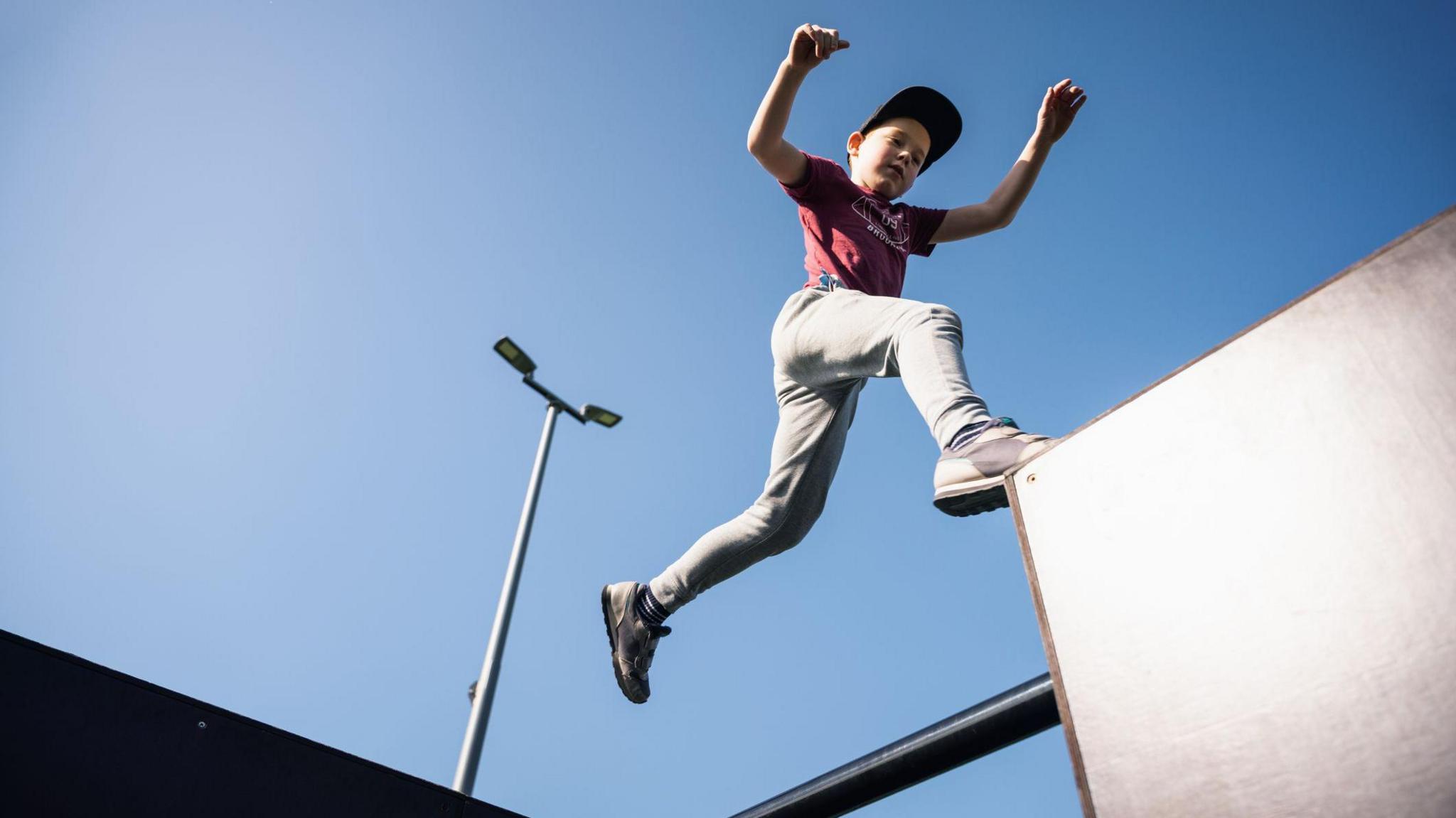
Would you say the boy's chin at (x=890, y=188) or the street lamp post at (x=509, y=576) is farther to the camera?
the street lamp post at (x=509, y=576)

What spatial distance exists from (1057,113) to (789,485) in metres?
1.57

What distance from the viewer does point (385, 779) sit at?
1908mm

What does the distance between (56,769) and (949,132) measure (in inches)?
114

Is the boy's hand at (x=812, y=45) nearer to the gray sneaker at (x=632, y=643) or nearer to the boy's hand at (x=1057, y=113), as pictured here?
the boy's hand at (x=1057, y=113)

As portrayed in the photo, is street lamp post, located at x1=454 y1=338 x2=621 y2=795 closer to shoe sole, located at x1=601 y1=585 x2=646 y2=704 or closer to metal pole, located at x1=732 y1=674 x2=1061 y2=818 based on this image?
shoe sole, located at x1=601 y1=585 x2=646 y2=704

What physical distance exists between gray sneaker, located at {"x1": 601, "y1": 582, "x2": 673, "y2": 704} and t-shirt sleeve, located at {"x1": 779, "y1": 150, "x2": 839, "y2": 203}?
4.40 ft

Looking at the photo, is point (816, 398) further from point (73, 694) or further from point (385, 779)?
point (73, 694)

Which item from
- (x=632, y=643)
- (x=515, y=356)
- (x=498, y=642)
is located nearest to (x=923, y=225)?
(x=632, y=643)

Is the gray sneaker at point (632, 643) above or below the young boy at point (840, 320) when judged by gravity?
below

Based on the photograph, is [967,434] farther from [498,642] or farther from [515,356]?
[515,356]

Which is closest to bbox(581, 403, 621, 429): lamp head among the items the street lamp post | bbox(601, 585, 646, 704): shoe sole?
the street lamp post

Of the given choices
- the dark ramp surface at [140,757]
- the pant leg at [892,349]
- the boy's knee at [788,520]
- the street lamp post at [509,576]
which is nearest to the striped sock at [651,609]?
the boy's knee at [788,520]

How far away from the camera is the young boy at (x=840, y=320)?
78.4 inches

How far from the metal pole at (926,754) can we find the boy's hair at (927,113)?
6.59ft
